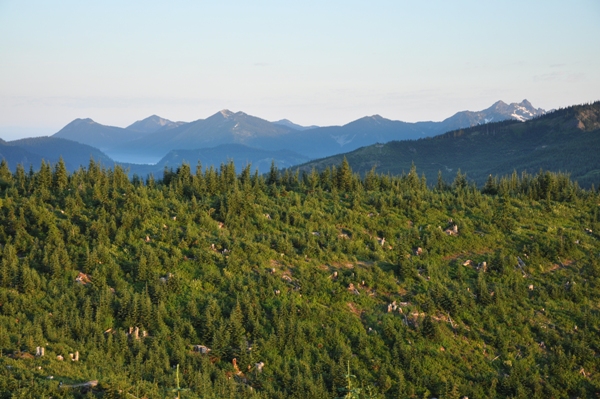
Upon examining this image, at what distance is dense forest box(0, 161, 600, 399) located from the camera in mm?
23984

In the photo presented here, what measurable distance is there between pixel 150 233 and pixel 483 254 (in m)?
25.4

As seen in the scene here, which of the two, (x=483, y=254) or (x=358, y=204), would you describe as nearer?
(x=483, y=254)

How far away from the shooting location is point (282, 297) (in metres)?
30.3

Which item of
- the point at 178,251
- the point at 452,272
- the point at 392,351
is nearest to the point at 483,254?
the point at 452,272

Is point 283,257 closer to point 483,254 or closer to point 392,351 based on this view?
point 392,351

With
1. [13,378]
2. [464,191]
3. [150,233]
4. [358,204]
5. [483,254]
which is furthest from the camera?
[464,191]

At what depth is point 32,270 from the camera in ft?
92.6

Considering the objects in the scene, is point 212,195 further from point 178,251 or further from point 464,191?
point 464,191

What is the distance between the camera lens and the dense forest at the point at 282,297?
2398 centimetres

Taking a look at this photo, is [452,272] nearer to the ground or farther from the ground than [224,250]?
nearer to the ground

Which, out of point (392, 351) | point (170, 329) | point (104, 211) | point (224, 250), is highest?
point (104, 211)

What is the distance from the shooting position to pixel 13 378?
62.0ft

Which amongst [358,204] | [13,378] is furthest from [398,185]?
[13,378]

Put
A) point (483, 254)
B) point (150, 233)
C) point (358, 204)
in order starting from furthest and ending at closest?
point (358, 204)
point (483, 254)
point (150, 233)
